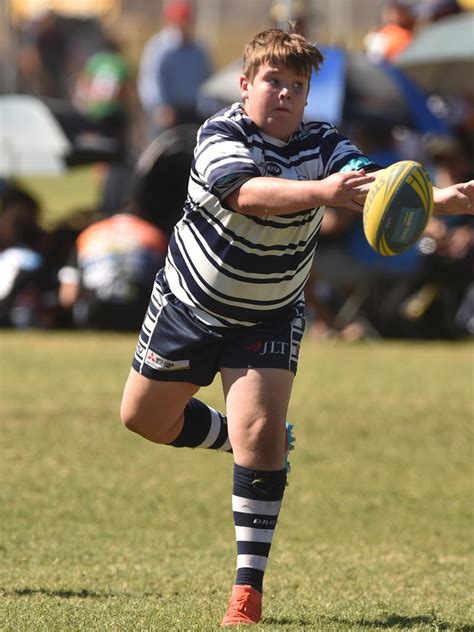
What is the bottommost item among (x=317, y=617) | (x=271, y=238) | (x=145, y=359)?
(x=317, y=617)

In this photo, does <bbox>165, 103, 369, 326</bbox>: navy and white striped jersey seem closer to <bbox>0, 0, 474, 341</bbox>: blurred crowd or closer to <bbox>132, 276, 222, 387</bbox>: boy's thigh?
<bbox>132, 276, 222, 387</bbox>: boy's thigh

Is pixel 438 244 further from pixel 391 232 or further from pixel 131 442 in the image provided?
pixel 391 232

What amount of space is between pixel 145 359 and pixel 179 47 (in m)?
12.0

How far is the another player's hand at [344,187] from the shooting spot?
421 cm

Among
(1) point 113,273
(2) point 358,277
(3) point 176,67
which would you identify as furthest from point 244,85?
(3) point 176,67

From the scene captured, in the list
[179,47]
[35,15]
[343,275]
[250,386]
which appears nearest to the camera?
[250,386]

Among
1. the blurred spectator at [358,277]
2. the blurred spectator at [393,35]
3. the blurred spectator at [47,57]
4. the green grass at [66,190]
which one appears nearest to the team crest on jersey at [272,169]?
the blurred spectator at [358,277]

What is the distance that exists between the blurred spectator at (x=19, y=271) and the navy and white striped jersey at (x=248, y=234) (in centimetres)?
772

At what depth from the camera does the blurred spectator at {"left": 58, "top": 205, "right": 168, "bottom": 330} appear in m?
12.0

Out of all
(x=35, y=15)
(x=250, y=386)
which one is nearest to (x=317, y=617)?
(x=250, y=386)

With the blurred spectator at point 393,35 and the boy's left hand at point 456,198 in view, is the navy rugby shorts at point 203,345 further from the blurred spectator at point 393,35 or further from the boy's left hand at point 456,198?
the blurred spectator at point 393,35

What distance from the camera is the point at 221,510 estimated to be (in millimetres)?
6836

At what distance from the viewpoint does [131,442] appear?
27.0 ft

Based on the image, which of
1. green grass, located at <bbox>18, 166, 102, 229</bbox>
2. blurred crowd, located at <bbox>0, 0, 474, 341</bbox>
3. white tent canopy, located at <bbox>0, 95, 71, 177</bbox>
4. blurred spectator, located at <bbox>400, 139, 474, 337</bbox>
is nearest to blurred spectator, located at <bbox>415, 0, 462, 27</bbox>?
blurred crowd, located at <bbox>0, 0, 474, 341</bbox>
